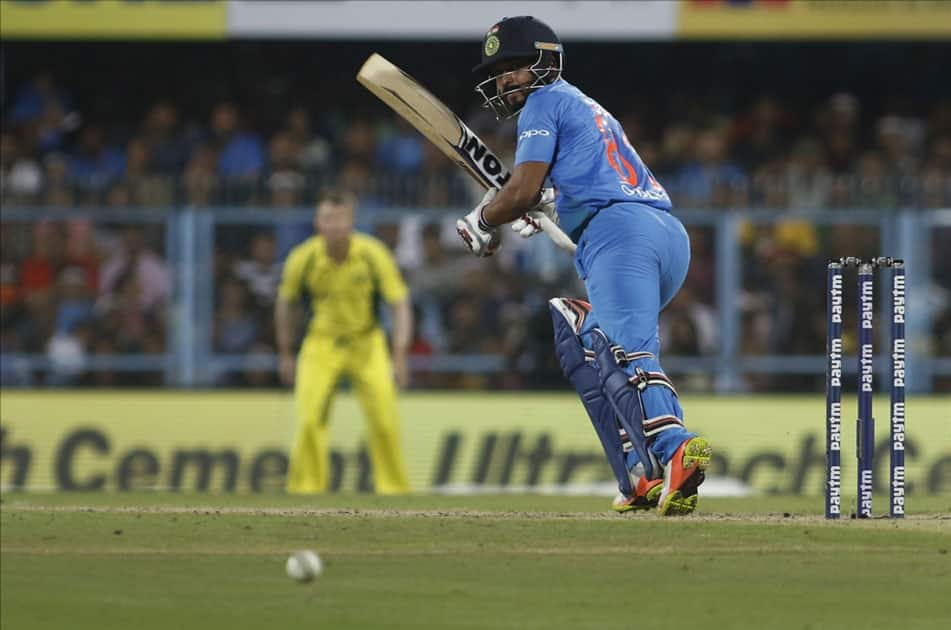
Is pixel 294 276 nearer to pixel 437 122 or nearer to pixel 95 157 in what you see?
pixel 95 157

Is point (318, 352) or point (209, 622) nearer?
point (209, 622)

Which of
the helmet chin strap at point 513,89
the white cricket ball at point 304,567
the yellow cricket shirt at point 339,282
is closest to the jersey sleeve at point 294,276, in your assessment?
the yellow cricket shirt at point 339,282

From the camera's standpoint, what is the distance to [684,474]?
7.29 m

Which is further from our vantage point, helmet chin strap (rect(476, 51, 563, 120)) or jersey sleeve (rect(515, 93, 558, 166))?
helmet chin strap (rect(476, 51, 563, 120))

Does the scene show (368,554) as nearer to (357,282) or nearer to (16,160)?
(357,282)

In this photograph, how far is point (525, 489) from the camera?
13.8m

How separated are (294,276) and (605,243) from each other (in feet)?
19.2

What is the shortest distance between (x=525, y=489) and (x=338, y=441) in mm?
1478

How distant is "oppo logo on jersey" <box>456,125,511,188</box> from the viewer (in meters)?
8.46

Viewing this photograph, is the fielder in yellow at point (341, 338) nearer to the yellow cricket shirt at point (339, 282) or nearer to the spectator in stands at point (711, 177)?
the yellow cricket shirt at point (339, 282)

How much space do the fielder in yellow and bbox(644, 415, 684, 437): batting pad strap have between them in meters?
5.65

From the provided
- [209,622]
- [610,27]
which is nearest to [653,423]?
[209,622]

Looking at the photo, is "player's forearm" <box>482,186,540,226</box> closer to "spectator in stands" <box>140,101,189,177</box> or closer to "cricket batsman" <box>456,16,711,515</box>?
"cricket batsman" <box>456,16,711,515</box>

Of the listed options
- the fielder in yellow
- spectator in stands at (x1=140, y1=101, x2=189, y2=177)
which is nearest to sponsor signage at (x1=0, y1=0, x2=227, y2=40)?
spectator in stands at (x1=140, y1=101, x2=189, y2=177)
